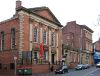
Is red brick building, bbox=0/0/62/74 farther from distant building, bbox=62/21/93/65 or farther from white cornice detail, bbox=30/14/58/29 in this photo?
distant building, bbox=62/21/93/65

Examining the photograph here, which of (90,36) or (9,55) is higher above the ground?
(90,36)

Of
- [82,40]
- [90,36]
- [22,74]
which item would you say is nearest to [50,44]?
[22,74]

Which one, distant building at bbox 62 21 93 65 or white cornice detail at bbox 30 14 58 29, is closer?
white cornice detail at bbox 30 14 58 29

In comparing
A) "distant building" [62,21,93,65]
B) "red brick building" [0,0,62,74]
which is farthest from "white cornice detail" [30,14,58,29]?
"distant building" [62,21,93,65]

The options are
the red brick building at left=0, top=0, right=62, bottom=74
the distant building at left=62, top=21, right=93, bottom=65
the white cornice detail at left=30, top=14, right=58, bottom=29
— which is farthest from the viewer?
the distant building at left=62, top=21, right=93, bottom=65

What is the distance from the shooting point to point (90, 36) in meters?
102

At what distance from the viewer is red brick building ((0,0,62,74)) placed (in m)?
50.6

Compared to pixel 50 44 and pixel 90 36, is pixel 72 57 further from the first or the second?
pixel 90 36

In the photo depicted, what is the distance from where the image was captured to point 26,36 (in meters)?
51.5

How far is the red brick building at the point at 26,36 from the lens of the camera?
5062cm

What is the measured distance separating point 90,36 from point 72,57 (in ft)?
87.1

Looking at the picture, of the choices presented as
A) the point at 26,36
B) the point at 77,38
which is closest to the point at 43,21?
the point at 26,36

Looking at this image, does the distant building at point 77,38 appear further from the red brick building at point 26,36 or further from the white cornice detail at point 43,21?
the red brick building at point 26,36

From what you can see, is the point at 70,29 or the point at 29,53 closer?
the point at 29,53
